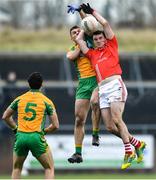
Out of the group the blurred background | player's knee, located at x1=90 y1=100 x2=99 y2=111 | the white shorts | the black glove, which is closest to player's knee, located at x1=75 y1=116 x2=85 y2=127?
player's knee, located at x1=90 y1=100 x2=99 y2=111

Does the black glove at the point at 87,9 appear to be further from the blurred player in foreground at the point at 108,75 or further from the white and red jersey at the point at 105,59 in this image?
the white and red jersey at the point at 105,59

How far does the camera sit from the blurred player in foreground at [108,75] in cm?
1978

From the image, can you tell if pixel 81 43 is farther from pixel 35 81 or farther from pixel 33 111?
pixel 33 111

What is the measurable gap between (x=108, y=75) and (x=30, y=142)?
2.17m

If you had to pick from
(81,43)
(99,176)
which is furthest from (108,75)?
(99,176)

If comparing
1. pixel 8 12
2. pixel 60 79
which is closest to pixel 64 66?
pixel 60 79

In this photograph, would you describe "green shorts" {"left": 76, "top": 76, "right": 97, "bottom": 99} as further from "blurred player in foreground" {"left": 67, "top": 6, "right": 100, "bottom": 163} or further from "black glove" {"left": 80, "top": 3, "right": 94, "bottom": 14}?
"black glove" {"left": 80, "top": 3, "right": 94, "bottom": 14}

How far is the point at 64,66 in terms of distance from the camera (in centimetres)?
3497

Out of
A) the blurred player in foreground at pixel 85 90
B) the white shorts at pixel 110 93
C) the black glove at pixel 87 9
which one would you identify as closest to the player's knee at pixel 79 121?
the blurred player in foreground at pixel 85 90

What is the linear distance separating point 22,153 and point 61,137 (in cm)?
1194

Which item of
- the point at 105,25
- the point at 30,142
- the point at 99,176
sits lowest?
the point at 99,176

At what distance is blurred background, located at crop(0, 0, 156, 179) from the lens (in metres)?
30.8

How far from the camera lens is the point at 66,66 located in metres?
34.9

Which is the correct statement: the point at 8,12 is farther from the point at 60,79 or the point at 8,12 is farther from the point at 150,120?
the point at 150,120
